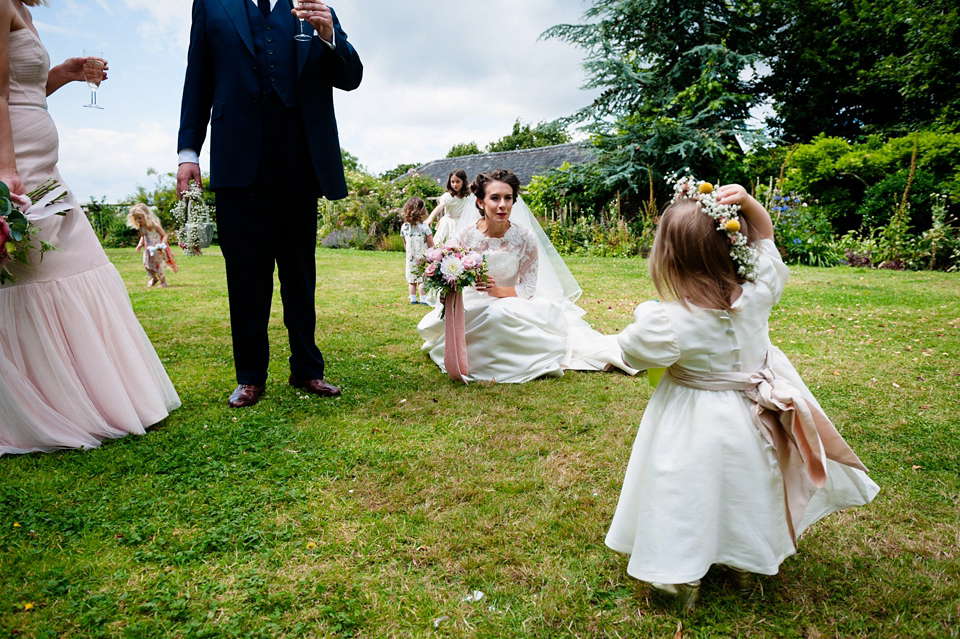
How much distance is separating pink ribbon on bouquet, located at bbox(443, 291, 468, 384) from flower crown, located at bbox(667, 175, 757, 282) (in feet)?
9.62

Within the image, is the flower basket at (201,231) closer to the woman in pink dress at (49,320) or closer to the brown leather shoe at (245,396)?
the woman in pink dress at (49,320)

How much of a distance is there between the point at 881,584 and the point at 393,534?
→ 76.0 inches

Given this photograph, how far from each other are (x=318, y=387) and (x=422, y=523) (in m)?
2.07

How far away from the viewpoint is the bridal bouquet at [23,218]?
3082mm

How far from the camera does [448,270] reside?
4.84 meters

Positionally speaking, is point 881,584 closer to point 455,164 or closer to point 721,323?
point 721,323

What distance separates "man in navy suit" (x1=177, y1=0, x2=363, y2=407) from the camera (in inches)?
151

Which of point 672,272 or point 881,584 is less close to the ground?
point 672,272

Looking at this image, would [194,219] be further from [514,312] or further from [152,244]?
[152,244]

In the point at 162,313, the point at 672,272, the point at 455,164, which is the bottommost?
the point at 162,313

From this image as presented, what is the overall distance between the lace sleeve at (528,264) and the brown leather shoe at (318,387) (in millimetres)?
2058

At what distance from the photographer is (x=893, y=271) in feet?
40.8

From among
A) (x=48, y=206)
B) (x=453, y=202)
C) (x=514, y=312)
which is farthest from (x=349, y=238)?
(x=48, y=206)

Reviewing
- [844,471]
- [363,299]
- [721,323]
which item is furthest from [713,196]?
[363,299]
